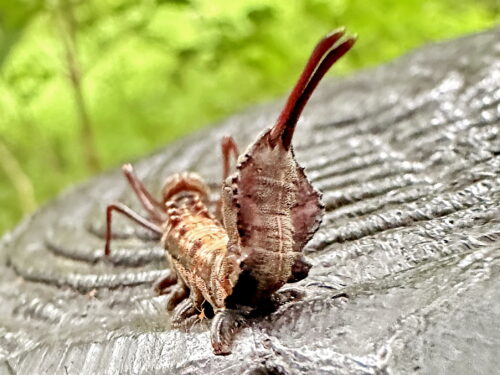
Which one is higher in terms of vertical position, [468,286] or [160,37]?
[160,37]

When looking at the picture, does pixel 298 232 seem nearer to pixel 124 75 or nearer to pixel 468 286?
pixel 468 286

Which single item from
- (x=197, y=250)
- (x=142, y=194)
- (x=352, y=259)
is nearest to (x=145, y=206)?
(x=142, y=194)

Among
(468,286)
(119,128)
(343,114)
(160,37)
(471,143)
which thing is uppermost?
(160,37)

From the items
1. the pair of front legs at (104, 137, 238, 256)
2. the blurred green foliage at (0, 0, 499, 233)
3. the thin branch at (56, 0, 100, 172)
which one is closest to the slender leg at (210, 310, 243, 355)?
the pair of front legs at (104, 137, 238, 256)

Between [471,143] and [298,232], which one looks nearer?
[298,232]

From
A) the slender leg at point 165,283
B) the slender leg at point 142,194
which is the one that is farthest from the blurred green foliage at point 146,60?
the slender leg at point 165,283

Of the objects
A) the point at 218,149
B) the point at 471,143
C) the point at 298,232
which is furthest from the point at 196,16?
the point at 298,232

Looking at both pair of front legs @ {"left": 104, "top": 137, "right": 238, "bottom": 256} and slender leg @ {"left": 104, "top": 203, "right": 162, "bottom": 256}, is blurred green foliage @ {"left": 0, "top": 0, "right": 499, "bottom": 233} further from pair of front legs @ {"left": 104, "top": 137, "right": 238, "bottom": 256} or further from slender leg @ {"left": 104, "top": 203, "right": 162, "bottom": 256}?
slender leg @ {"left": 104, "top": 203, "right": 162, "bottom": 256}
